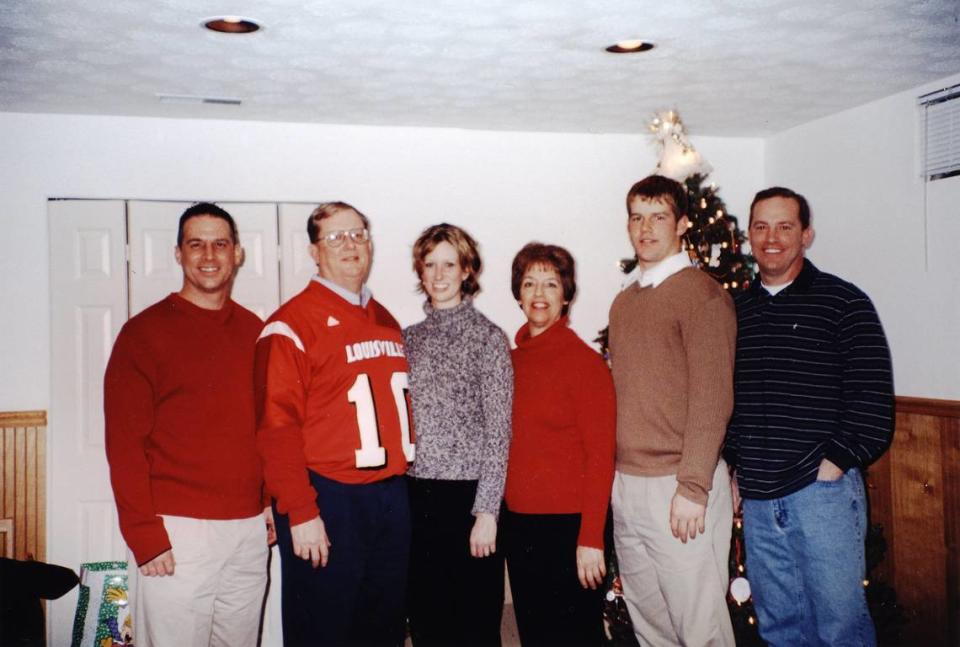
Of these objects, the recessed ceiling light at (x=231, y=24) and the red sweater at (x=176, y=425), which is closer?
the red sweater at (x=176, y=425)

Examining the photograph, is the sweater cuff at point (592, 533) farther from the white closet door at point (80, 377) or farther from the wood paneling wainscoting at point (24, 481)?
the wood paneling wainscoting at point (24, 481)

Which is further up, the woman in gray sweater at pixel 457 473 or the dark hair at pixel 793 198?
the dark hair at pixel 793 198

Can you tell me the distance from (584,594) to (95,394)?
2720 millimetres

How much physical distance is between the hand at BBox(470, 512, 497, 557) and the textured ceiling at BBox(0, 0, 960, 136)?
167 centimetres

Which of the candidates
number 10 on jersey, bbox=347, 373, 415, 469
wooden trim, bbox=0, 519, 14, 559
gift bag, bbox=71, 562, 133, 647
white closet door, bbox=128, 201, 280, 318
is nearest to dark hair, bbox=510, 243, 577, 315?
number 10 on jersey, bbox=347, 373, 415, 469

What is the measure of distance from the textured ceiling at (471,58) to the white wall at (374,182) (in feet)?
0.47

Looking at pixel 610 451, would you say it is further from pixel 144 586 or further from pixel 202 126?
pixel 202 126

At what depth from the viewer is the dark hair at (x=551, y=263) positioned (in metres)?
2.49

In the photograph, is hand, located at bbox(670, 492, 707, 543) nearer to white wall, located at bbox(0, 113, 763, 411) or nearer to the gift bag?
white wall, located at bbox(0, 113, 763, 411)

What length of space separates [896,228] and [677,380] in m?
2.07

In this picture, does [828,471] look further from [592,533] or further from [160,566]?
[160,566]

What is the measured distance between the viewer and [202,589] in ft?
8.02

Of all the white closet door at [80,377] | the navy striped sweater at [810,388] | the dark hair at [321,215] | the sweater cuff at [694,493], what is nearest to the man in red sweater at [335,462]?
the dark hair at [321,215]

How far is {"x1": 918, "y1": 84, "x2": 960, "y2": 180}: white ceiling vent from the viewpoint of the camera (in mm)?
3344
